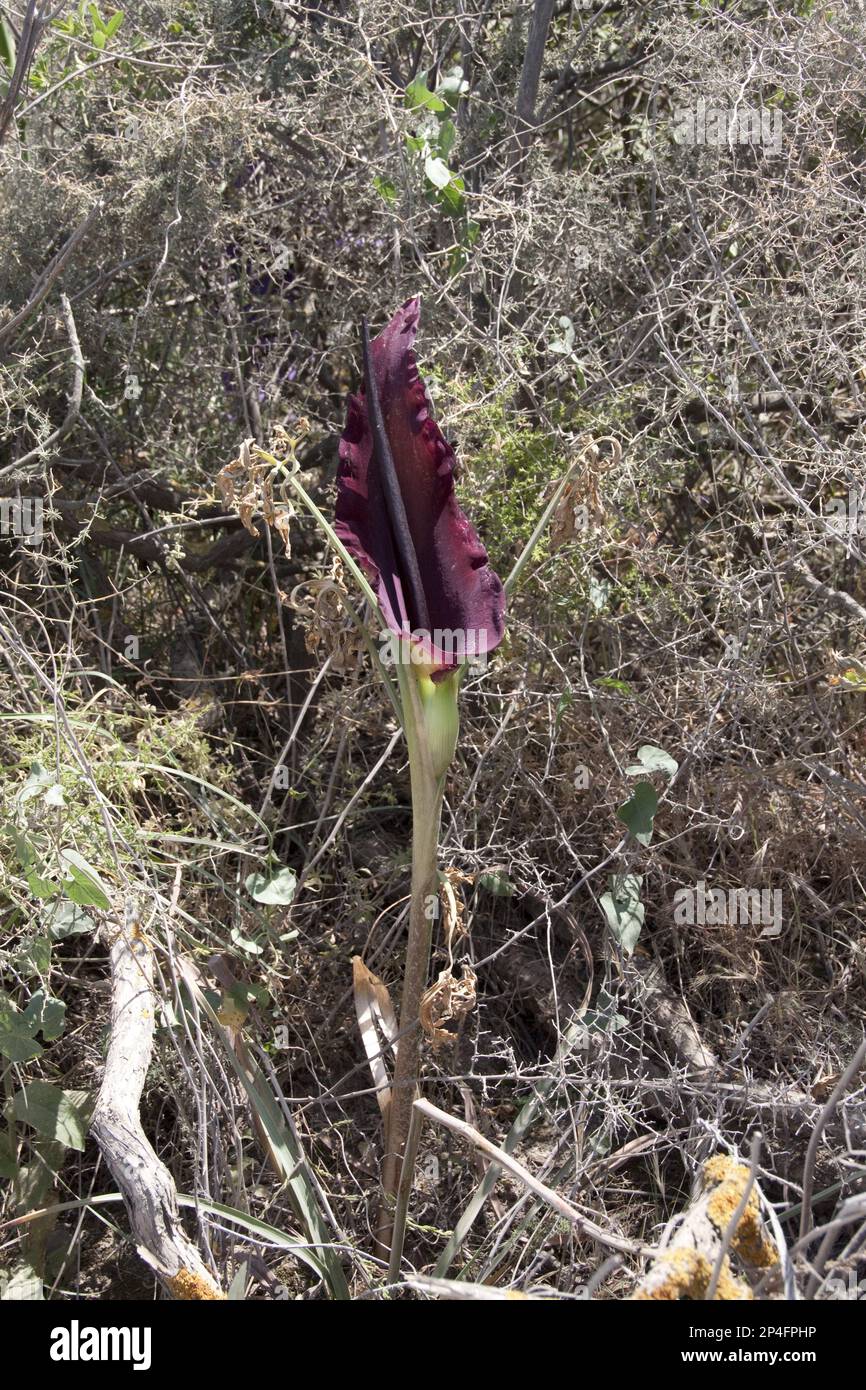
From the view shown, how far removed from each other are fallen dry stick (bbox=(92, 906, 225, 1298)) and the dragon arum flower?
0.71m

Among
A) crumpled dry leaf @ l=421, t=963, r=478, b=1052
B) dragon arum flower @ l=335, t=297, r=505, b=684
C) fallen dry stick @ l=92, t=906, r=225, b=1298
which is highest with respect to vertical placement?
dragon arum flower @ l=335, t=297, r=505, b=684

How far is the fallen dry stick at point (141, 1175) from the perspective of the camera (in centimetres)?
140

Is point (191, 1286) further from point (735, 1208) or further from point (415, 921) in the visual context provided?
point (735, 1208)

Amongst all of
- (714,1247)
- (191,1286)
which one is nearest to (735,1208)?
(714,1247)

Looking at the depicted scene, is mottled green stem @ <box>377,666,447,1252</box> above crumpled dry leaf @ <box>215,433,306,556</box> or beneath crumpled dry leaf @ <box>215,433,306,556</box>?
beneath

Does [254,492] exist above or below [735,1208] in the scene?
above

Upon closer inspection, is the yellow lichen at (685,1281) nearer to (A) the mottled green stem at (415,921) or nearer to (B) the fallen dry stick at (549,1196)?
(B) the fallen dry stick at (549,1196)

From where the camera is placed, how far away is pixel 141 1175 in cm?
142

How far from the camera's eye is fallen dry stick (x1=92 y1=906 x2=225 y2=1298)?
1.40m

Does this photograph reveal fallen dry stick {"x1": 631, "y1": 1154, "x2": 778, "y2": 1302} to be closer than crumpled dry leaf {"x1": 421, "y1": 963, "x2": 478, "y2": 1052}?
Yes

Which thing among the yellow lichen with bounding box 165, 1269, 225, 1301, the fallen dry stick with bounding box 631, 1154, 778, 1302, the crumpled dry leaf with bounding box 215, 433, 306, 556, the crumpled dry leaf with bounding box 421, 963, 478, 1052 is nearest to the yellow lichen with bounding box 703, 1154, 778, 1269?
the fallen dry stick with bounding box 631, 1154, 778, 1302

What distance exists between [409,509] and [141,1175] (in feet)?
2.91

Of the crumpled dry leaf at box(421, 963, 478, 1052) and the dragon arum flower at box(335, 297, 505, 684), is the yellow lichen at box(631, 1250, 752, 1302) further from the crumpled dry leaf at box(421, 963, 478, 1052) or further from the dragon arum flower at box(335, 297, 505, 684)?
the dragon arum flower at box(335, 297, 505, 684)
